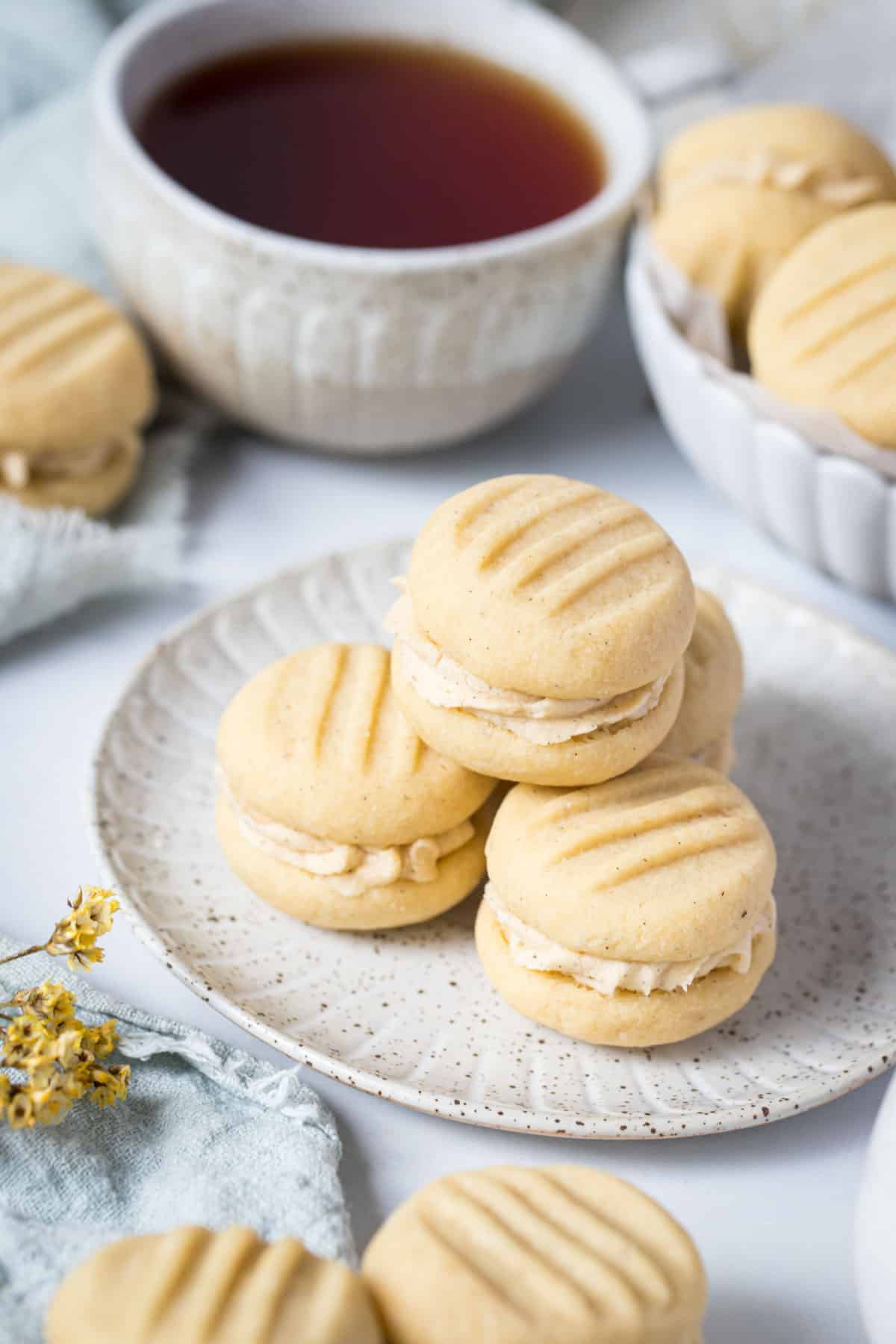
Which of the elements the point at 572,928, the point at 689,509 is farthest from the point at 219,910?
the point at 689,509

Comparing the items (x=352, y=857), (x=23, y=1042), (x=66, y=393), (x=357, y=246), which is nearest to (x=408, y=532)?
(x=357, y=246)

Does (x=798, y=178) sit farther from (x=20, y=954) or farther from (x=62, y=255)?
(x=20, y=954)

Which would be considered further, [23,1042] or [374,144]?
[374,144]

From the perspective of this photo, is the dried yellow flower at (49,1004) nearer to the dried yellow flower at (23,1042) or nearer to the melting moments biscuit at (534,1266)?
the dried yellow flower at (23,1042)

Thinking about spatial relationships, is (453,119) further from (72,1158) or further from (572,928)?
(72,1158)

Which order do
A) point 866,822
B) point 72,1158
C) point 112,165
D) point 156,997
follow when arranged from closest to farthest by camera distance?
point 72,1158 < point 156,997 < point 866,822 < point 112,165

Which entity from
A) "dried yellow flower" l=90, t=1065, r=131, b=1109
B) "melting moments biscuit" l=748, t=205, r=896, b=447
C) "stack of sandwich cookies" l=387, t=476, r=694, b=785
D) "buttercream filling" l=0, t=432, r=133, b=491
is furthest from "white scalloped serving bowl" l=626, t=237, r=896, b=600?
"dried yellow flower" l=90, t=1065, r=131, b=1109
